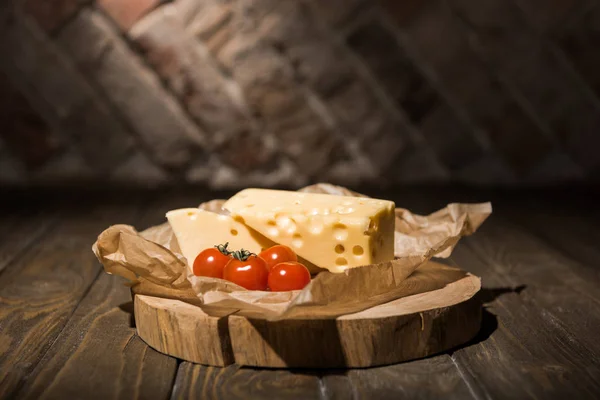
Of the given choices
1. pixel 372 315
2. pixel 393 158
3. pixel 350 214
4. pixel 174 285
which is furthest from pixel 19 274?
pixel 393 158

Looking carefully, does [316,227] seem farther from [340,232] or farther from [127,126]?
[127,126]

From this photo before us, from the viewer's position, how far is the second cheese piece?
1135 mm

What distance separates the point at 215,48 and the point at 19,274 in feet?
3.65

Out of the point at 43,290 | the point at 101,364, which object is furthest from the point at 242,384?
the point at 43,290

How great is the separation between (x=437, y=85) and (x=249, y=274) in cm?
150

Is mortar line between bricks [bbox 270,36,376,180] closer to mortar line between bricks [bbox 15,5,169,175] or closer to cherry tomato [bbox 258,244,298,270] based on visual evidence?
mortar line between bricks [bbox 15,5,169,175]

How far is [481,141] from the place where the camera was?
2.44 meters

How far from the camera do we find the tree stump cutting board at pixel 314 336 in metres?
0.93

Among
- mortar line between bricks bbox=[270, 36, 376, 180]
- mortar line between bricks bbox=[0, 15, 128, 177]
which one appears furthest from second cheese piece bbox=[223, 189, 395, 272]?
mortar line between bricks bbox=[0, 15, 128, 177]

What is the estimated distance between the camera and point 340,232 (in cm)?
114

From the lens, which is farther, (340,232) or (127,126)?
(127,126)

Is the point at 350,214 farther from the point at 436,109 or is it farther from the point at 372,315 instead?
the point at 436,109

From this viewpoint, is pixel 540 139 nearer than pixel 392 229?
No

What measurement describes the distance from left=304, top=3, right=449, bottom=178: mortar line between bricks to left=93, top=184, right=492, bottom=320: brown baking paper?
3.71 ft
